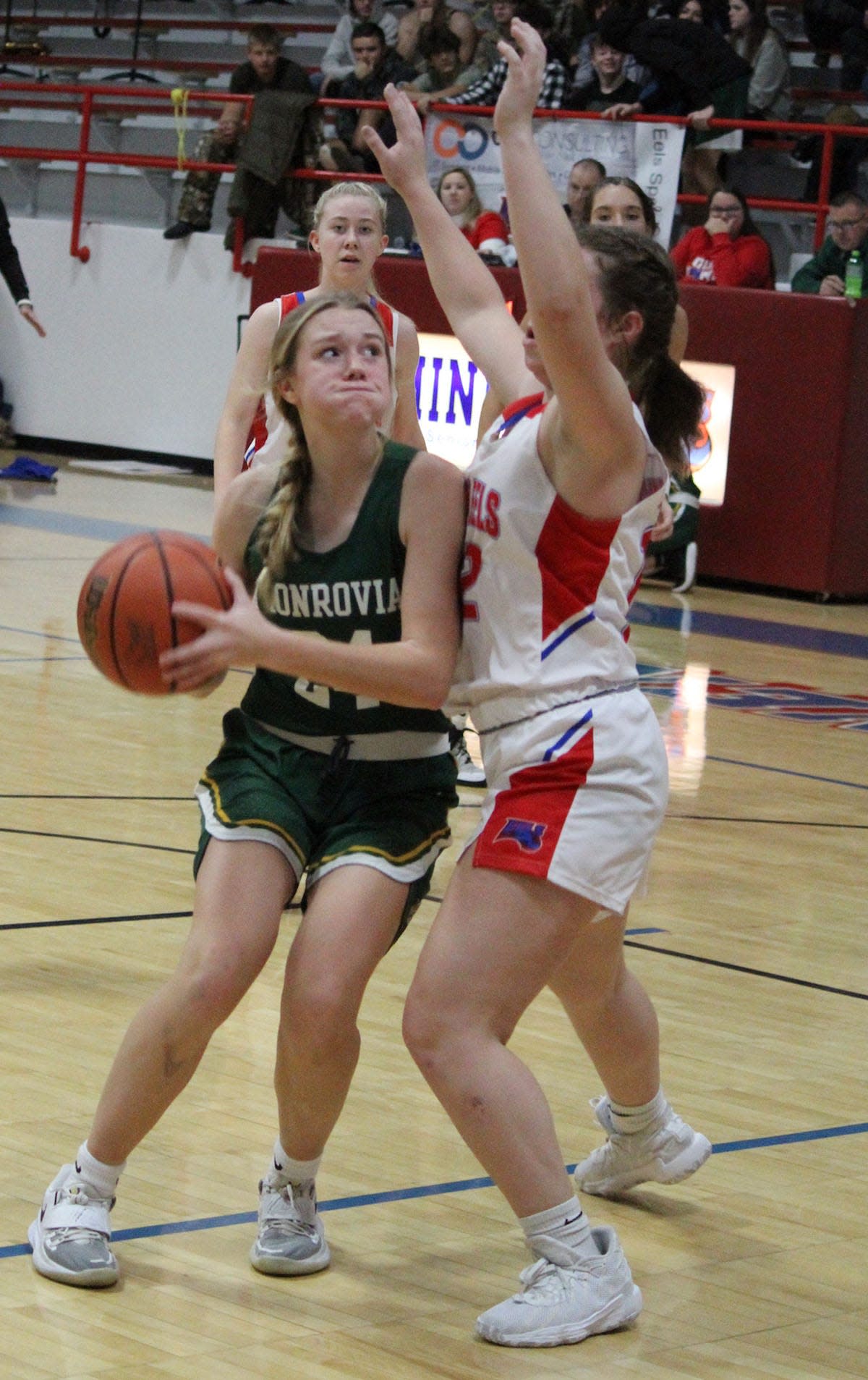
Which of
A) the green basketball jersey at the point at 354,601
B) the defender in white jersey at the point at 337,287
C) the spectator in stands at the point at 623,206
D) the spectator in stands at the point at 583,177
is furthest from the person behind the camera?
the spectator in stands at the point at 583,177

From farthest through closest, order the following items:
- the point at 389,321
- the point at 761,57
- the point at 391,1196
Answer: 1. the point at 761,57
2. the point at 389,321
3. the point at 391,1196

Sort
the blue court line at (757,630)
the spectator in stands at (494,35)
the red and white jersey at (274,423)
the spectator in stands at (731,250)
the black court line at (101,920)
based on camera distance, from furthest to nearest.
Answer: the spectator in stands at (494,35) → the spectator in stands at (731,250) → the blue court line at (757,630) → the red and white jersey at (274,423) → the black court line at (101,920)

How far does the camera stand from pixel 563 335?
8.86ft

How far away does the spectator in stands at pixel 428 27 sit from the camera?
14.8 metres

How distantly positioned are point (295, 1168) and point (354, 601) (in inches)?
33.4

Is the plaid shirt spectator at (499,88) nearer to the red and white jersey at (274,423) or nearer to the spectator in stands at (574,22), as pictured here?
the spectator in stands at (574,22)

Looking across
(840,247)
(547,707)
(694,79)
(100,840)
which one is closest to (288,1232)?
(547,707)

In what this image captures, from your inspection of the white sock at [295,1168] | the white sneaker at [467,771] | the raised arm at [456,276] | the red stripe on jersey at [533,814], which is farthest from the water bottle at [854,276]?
the white sock at [295,1168]

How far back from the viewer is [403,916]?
3.05m

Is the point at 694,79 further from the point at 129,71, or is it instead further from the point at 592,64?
the point at 129,71

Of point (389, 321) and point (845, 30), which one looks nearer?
point (389, 321)

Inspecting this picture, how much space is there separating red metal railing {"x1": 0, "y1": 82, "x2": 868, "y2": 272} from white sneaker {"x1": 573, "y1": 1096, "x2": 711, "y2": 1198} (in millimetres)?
10019

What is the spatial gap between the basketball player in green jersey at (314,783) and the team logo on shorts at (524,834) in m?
0.20

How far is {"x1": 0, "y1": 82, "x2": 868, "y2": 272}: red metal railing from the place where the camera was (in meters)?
12.8
